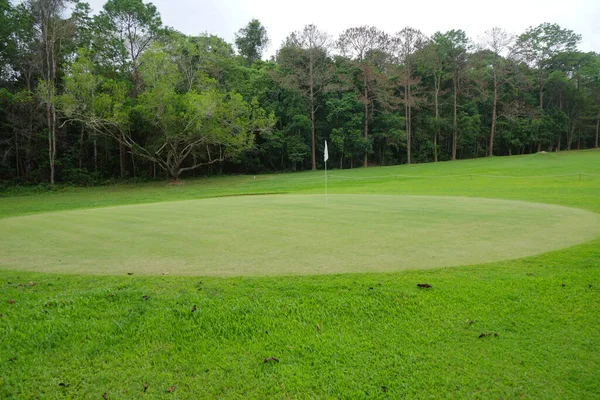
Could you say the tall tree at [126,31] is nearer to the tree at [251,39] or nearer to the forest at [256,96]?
the forest at [256,96]

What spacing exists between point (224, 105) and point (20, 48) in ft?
62.7

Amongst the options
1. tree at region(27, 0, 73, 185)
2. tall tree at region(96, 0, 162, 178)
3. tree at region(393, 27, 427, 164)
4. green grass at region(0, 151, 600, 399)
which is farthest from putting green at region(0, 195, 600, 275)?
tree at region(393, 27, 427, 164)

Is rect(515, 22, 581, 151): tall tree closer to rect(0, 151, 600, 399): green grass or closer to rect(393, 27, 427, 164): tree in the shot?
rect(393, 27, 427, 164): tree

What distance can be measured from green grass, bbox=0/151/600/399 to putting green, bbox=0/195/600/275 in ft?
1.50

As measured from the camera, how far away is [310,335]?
3270 millimetres

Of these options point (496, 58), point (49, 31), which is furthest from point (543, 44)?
point (49, 31)

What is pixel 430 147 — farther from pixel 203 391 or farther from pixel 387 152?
pixel 203 391

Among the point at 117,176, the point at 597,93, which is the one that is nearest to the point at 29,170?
the point at 117,176

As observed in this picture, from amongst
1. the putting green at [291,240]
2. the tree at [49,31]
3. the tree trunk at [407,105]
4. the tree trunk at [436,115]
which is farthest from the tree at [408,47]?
the putting green at [291,240]

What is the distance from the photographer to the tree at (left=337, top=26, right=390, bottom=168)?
135ft

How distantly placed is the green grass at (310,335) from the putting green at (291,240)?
0.46m

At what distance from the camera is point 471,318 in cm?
346

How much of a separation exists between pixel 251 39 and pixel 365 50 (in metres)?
24.7

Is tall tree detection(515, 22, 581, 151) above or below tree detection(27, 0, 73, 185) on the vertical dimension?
above
